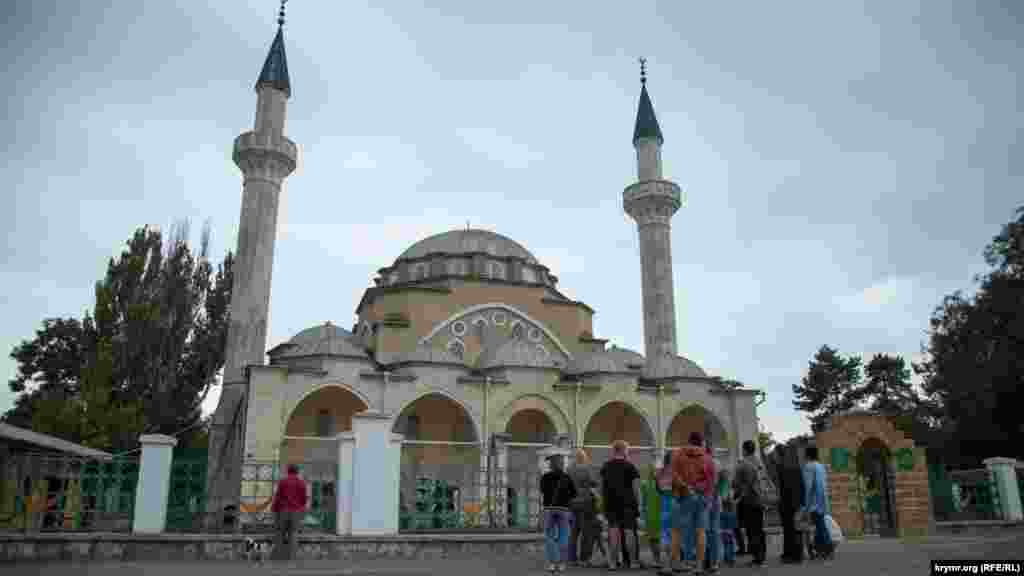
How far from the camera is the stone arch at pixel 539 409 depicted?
16.3 metres

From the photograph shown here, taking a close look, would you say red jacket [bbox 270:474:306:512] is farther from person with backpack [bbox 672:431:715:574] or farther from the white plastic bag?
the white plastic bag

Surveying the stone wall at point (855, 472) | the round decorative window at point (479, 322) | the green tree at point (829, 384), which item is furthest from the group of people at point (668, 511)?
the green tree at point (829, 384)

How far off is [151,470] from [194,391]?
13332mm

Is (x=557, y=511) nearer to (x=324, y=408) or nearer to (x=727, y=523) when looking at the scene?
(x=727, y=523)

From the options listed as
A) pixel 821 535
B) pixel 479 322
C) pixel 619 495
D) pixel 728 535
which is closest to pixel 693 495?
pixel 619 495

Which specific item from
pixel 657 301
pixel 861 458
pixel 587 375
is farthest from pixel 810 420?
pixel 861 458

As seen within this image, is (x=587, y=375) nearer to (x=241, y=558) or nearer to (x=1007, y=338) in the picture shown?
(x=241, y=558)

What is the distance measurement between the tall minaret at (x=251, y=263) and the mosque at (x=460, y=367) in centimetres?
4

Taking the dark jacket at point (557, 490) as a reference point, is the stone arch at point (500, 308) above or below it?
above

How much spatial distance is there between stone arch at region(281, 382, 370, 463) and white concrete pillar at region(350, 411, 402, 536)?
6.96 m

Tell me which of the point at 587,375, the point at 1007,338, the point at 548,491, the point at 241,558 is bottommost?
the point at 241,558

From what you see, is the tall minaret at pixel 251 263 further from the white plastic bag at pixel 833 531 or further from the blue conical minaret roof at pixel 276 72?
the white plastic bag at pixel 833 531

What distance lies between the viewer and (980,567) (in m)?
5.00

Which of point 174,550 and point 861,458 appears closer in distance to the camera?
point 174,550
